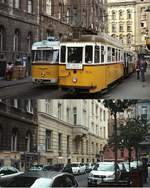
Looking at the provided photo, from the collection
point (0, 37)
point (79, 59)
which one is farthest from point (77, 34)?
point (0, 37)

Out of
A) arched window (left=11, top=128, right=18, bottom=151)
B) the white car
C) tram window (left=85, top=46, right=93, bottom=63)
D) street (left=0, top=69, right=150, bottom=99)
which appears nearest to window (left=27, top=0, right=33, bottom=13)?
street (left=0, top=69, right=150, bottom=99)

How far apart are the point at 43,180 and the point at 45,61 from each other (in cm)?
1335

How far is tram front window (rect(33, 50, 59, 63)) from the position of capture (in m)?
20.7

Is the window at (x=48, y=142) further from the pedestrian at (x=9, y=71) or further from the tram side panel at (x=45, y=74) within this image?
the tram side panel at (x=45, y=74)

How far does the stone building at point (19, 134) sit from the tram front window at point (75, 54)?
2.48 metres

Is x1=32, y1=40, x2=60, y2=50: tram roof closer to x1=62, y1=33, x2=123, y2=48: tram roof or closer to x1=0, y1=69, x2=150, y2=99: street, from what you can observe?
x1=0, y1=69, x2=150, y2=99: street

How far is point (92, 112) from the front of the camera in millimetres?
13453

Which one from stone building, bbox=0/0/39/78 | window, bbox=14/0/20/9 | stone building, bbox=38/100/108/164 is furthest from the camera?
window, bbox=14/0/20/9

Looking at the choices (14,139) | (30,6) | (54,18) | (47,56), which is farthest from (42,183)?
(47,56)

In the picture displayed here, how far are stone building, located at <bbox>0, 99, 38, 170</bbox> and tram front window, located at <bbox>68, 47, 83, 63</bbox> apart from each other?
248 centimetres

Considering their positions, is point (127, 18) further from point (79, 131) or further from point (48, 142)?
point (48, 142)

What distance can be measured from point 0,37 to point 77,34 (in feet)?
12.1

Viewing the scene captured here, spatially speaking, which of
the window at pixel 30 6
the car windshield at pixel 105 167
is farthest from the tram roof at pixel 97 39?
the car windshield at pixel 105 167

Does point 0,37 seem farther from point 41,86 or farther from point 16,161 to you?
point 16,161
